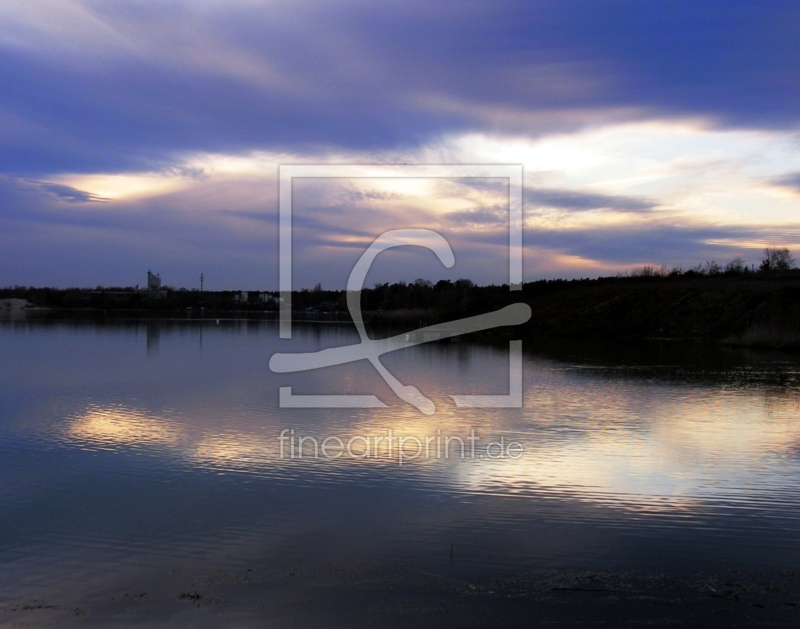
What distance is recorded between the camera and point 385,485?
9547 millimetres

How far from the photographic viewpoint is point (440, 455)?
11375 millimetres

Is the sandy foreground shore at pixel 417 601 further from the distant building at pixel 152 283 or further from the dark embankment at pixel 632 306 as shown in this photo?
the distant building at pixel 152 283

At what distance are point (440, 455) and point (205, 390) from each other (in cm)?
887

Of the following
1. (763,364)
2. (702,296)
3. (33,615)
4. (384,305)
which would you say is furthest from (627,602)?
(384,305)

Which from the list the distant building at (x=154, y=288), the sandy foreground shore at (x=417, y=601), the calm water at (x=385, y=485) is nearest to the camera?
the sandy foreground shore at (x=417, y=601)

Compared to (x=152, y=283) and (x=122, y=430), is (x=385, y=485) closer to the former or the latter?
(x=122, y=430)

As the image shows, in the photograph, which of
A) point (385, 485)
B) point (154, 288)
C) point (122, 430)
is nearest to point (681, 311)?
point (122, 430)

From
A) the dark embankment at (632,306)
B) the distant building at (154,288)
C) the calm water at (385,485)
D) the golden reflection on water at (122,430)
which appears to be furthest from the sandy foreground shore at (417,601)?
the distant building at (154,288)

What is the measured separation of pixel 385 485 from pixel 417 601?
368 centimetres

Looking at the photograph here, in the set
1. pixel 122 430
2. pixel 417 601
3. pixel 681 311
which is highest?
pixel 681 311

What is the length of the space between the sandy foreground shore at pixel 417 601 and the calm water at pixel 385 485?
0.29 metres

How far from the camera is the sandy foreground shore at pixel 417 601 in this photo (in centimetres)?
551

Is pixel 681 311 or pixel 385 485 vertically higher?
pixel 681 311

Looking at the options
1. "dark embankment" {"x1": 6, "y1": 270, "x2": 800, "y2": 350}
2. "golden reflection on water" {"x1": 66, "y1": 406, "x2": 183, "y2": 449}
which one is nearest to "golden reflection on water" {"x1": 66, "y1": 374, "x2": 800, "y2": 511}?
"golden reflection on water" {"x1": 66, "y1": 406, "x2": 183, "y2": 449}
